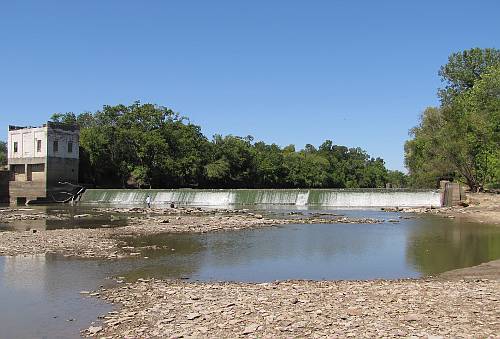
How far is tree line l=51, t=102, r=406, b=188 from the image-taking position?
234 feet

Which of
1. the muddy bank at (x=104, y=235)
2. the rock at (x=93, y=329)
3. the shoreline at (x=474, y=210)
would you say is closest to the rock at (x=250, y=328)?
the rock at (x=93, y=329)

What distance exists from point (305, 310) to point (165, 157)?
67150mm

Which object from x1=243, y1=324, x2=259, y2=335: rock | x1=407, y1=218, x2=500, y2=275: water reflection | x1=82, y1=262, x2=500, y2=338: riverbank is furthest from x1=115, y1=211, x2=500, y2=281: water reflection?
x1=243, y1=324, x2=259, y2=335: rock

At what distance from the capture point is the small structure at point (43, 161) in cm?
5956

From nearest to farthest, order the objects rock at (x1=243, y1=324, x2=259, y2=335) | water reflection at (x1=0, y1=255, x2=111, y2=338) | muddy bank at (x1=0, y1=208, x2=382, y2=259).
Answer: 1. rock at (x1=243, y1=324, x2=259, y2=335)
2. water reflection at (x1=0, y1=255, x2=111, y2=338)
3. muddy bank at (x1=0, y1=208, x2=382, y2=259)

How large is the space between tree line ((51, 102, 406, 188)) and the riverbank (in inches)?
2382

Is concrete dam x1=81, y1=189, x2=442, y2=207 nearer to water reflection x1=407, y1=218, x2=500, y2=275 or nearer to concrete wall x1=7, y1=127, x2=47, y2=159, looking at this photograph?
concrete wall x1=7, y1=127, x2=47, y2=159

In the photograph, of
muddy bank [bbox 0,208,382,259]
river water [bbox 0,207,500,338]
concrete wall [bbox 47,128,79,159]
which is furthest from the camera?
concrete wall [bbox 47,128,79,159]

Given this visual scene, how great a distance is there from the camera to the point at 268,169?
291 ft

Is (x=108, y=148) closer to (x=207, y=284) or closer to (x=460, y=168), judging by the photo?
(x=460, y=168)

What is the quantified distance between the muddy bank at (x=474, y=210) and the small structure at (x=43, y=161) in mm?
38158

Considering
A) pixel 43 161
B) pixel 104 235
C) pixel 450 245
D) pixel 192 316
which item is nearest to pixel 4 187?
pixel 43 161

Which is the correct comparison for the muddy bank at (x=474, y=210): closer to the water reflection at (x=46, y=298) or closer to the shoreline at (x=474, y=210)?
the shoreline at (x=474, y=210)

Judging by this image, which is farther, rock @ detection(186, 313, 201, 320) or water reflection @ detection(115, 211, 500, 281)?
water reflection @ detection(115, 211, 500, 281)
